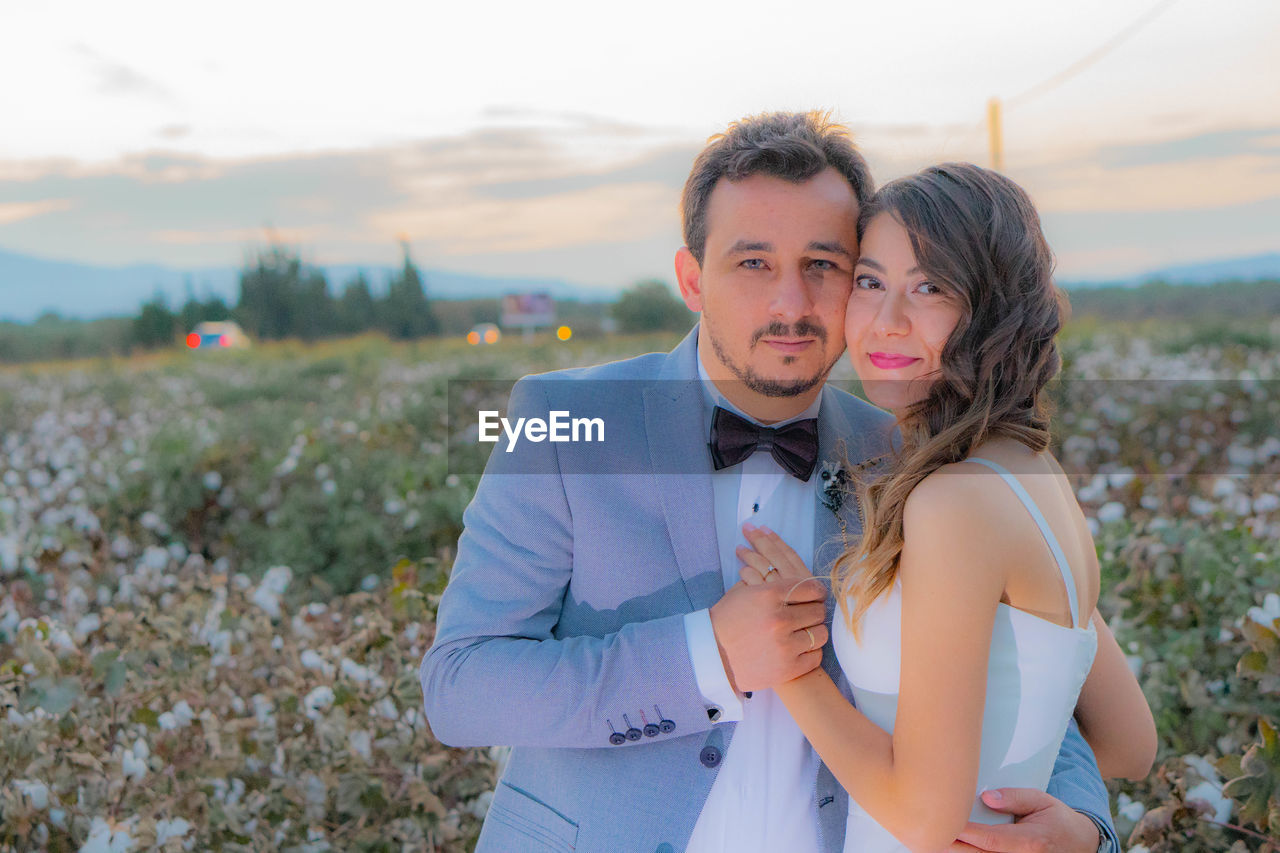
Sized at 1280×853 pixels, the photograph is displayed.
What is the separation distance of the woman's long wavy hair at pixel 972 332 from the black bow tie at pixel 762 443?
31cm

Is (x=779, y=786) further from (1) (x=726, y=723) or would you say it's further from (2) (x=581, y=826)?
(2) (x=581, y=826)

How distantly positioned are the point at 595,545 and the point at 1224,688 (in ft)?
9.56

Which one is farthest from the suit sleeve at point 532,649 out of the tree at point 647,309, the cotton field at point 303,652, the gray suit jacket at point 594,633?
the tree at point 647,309

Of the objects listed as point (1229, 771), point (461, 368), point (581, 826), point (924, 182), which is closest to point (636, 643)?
point (581, 826)

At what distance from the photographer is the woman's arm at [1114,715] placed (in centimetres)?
246

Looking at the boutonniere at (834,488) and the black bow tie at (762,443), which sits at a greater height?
the black bow tie at (762,443)

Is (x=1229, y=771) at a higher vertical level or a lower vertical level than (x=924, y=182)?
lower

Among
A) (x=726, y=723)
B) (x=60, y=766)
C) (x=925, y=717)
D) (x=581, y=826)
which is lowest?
(x=60, y=766)

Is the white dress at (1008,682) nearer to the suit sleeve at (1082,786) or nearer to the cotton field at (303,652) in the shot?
the suit sleeve at (1082,786)

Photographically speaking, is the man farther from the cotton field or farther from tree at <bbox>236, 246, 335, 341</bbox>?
tree at <bbox>236, 246, 335, 341</bbox>

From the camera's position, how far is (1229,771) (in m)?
3.05

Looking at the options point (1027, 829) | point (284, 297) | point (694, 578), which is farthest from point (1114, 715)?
point (284, 297)

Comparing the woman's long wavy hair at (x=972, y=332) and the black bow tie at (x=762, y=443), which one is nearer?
the woman's long wavy hair at (x=972, y=332)

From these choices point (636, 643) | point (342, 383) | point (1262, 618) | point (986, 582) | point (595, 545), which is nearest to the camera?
point (986, 582)
